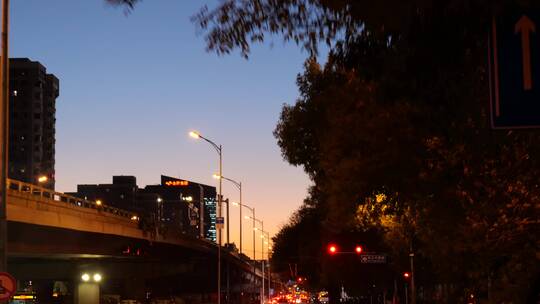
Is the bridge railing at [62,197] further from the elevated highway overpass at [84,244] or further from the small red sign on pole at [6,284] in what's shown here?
the small red sign on pole at [6,284]

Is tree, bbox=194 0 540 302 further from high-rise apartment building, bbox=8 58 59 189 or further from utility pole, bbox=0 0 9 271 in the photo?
high-rise apartment building, bbox=8 58 59 189

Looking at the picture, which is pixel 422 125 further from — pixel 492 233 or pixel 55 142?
pixel 55 142

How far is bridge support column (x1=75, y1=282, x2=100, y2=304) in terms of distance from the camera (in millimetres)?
68938

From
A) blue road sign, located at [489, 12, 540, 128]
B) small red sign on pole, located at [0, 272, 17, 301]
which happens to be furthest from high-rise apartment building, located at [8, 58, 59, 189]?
blue road sign, located at [489, 12, 540, 128]

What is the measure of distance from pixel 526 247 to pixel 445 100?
6583 millimetres

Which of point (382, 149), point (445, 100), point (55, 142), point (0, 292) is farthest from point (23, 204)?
point (55, 142)

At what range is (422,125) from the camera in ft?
38.5

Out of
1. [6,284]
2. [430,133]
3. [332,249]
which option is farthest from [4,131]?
[332,249]

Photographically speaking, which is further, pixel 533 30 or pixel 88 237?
pixel 88 237

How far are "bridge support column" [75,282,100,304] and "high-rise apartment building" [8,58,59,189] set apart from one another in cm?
7744

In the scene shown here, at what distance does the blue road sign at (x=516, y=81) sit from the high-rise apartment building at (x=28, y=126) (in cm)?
14451

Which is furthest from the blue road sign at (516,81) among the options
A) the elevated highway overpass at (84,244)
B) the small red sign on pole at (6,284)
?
the elevated highway overpass at (84,244)

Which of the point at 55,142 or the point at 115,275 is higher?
the point at 55,142

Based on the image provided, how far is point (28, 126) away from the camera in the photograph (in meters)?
150
